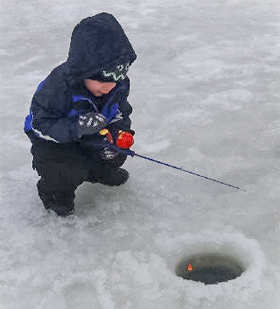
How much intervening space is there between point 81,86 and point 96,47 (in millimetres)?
266

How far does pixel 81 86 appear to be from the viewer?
8.57 feet

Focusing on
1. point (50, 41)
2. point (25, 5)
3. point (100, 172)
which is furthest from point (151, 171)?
point (25, 5)

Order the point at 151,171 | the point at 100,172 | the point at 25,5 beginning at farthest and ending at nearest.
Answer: the point at 25,5 < the point at 151,171 < the point at 100,172

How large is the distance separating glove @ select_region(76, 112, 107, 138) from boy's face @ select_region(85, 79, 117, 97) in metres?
0.12

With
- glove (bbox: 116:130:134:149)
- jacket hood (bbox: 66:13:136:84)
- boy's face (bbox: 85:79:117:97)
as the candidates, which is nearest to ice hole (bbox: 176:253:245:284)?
glove (bbox: 116:130:134:149)

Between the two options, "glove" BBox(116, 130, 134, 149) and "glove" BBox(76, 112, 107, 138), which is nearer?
"glove" BBox(76, 112, 107, 138)

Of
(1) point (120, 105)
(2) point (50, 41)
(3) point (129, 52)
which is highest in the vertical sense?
(3) point (129, 52)

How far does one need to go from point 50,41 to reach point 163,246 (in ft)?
11.4

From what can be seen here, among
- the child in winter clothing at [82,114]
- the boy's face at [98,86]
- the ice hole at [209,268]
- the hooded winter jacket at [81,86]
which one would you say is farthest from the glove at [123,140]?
the ice hole at [209,268]

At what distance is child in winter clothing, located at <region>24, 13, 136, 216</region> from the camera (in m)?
2.45

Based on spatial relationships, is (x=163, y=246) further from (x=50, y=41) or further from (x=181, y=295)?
(x=50, y=41)

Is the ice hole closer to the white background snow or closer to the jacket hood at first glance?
the white background snow

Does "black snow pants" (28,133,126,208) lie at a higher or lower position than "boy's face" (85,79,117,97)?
lower

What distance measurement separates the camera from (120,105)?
2.95 metres
